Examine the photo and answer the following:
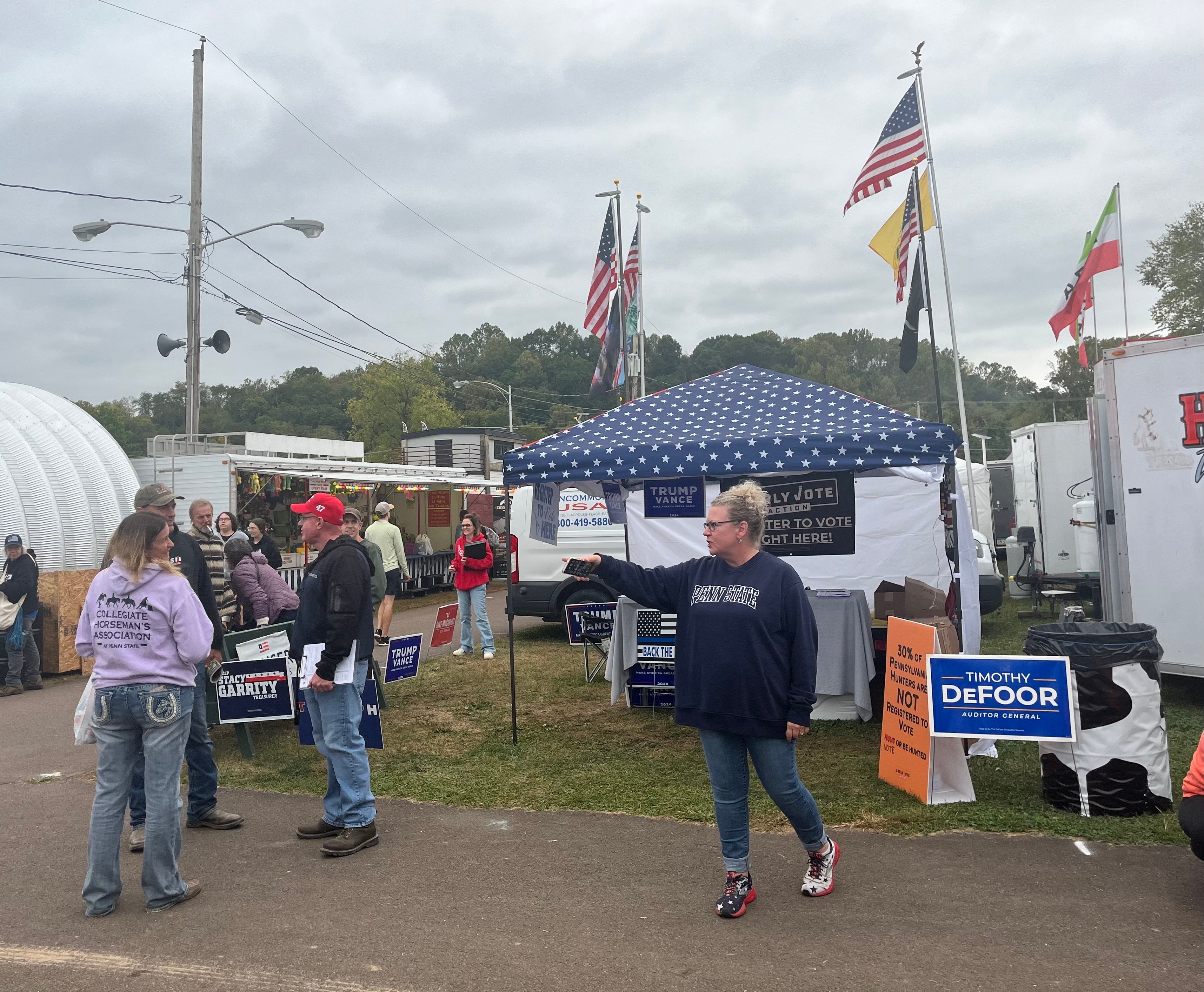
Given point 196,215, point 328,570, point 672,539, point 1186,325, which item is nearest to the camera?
point 328,570

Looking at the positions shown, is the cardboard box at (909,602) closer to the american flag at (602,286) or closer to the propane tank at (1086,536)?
the propane tank at (1086,536)

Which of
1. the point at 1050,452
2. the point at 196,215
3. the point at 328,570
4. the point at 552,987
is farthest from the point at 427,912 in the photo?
the point at 196,215

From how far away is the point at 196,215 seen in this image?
59.0 feet

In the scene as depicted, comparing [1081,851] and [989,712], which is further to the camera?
[989,712]

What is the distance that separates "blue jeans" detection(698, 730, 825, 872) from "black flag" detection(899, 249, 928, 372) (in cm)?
1121

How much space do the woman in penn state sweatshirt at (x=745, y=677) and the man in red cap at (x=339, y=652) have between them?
1684 millimetres

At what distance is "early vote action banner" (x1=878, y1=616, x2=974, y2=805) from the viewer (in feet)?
18.0

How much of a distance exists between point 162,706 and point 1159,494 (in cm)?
729

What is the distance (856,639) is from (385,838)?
4156 mm

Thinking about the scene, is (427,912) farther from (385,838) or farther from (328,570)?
(328,570)

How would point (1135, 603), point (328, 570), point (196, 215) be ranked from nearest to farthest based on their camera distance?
point (328, 570) < point (1135, 603) < point (196, 215)

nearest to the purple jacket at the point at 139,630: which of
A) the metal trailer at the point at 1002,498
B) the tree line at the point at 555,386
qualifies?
the metal trailer at the point at 1002,498

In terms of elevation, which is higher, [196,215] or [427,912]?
[196,215]

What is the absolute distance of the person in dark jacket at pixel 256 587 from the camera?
25.7ft
